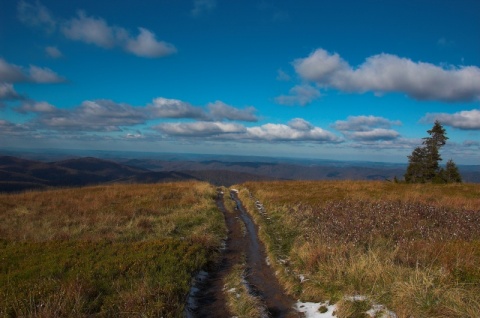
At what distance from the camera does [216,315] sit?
7.63 meters

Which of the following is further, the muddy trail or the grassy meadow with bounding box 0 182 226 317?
the muddy trail

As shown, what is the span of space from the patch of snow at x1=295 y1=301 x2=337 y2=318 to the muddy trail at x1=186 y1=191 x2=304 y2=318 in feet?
0.59

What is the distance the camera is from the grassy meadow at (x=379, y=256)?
654 centimetres

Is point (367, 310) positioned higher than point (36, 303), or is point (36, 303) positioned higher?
point (367, 310)

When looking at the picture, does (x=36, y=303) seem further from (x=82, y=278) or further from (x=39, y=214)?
(x=39, y=214)

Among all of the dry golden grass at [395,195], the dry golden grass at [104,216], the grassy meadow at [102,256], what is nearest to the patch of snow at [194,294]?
the grassy meadow at [102,256]

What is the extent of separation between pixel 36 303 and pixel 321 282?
7184mm

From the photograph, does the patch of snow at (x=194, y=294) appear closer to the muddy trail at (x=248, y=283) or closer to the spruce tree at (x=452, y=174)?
the muddy trail at (x=248, y=283)

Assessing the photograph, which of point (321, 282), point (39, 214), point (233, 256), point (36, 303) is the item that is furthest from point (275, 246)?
point (39, 214)

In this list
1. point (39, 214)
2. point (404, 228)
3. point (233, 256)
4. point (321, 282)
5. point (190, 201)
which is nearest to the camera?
point (321, 282)

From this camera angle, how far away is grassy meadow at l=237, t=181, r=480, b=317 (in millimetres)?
6536

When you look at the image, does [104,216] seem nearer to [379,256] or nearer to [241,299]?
[241,299]

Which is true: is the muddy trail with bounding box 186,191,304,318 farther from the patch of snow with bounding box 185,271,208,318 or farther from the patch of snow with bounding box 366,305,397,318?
the patch of snow with bounding box 366,305,397,318

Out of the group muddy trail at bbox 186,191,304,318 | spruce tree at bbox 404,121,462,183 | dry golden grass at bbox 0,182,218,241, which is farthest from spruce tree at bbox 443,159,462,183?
muddy trail at bbox 186,191,304,318
